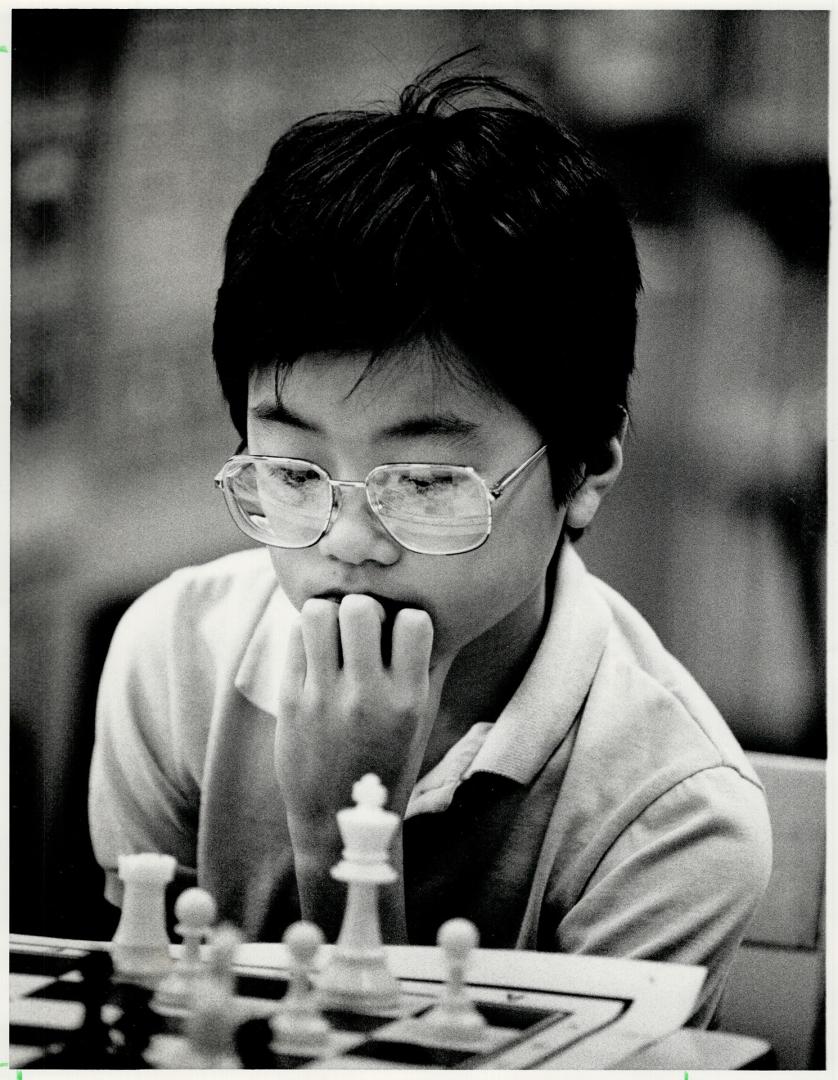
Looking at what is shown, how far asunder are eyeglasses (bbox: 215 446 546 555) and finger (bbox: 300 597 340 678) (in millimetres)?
63

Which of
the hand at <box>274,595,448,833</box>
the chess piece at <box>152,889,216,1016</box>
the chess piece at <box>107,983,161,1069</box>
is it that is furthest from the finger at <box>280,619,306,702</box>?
the chess piece at <box>107,983,161,1069</box>

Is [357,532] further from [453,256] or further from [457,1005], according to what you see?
[457,1005]

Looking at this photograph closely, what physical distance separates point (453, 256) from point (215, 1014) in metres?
0.72

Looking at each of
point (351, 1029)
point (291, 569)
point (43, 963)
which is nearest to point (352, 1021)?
point (351, 1029)

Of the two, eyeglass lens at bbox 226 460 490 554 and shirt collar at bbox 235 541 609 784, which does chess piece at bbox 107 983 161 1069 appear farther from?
eyeglass lens at bbox 226 460 490 554

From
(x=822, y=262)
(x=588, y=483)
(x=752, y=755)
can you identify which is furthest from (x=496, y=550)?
(x=822, y=262)

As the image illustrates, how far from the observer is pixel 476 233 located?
53.9 inches

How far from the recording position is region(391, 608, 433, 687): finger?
1.42m

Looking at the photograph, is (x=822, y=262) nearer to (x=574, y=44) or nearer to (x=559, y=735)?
(x=574, y=44)

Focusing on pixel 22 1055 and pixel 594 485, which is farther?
pixel 594 485

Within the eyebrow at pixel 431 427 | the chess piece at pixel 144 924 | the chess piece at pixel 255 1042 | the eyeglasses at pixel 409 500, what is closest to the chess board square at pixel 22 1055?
the chess piece at pixel 144 924

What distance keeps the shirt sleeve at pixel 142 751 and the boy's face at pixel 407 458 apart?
20 cm

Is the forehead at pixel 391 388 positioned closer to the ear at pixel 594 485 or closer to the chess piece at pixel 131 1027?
the ear at pixel 594 485

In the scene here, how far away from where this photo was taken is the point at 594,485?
4.96 ft
